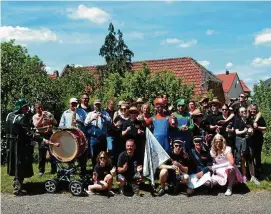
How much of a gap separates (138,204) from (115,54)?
58.2ft

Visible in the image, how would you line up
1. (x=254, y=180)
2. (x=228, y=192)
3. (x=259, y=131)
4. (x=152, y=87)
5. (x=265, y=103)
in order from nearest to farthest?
1. (x=228, y=192)
2. (x=254, y=180)
3. (x=259, y=131)
4. (x=265, y=103)
5. (x=152, y=87)

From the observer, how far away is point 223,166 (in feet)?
26.8

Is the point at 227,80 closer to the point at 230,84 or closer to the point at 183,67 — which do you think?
the point at 230,84

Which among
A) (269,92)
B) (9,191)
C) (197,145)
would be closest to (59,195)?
(9,191)

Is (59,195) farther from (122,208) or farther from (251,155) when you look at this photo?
(251,155)

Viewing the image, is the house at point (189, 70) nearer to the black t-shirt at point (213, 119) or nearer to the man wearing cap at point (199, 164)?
the black t-shirt at point (213, 119)

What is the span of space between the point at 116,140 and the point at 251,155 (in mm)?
2900

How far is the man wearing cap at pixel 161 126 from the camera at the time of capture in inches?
331

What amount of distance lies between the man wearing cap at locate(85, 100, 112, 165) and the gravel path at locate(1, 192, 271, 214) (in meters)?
1.24

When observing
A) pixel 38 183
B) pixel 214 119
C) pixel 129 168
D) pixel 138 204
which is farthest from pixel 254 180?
pixel 38 183

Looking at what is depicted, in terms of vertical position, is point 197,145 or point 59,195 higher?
point 197,145

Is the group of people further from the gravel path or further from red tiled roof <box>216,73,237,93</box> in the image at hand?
red tiled roof <box>216,73,237,93</box>

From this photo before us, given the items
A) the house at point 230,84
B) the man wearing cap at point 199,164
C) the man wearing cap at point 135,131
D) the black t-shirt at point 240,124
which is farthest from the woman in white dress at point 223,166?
the house at point 230,84

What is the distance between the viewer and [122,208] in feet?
23.3
